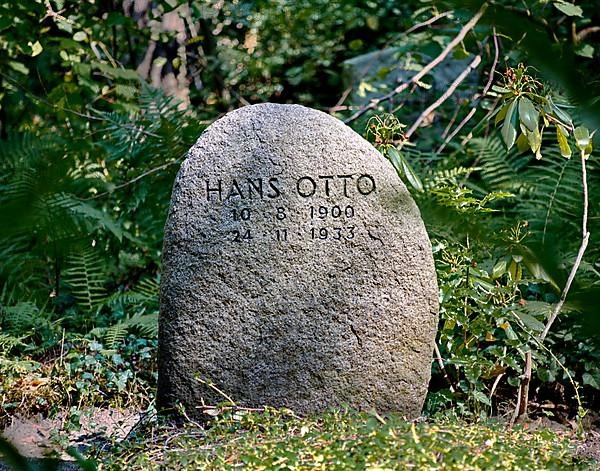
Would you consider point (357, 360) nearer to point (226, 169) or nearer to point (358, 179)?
point (358, 179)

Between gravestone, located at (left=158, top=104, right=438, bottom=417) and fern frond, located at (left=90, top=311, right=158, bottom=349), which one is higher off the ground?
gravestone, located at (left=158, top=104, right=438, bottom=417)

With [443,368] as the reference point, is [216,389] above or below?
above

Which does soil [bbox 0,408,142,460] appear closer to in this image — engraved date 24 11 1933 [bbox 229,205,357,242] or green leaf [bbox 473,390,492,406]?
engraved date 24 11 1933 [bbox 229,205,357,242]

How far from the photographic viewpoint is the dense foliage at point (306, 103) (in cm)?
337

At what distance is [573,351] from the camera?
3764 millimetres

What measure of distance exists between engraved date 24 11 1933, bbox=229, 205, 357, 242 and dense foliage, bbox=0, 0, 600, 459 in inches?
16.5

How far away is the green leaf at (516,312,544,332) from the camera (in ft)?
10.8

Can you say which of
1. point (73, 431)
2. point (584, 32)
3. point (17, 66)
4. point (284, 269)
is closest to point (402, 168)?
point (284, 269)

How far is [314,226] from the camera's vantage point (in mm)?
3104

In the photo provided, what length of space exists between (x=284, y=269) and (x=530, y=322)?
41.8 inches

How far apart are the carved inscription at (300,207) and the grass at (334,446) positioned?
26.7 inches

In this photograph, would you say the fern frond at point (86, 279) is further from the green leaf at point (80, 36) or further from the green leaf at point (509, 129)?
the green leaf at point (509, 129)

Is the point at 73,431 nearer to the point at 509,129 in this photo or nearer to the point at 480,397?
the point at 480,397

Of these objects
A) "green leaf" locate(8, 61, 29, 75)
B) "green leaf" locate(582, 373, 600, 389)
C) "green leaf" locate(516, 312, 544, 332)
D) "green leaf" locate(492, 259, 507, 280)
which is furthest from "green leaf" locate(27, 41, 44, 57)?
"green leaf" locate(582, 373, 600, 389)
